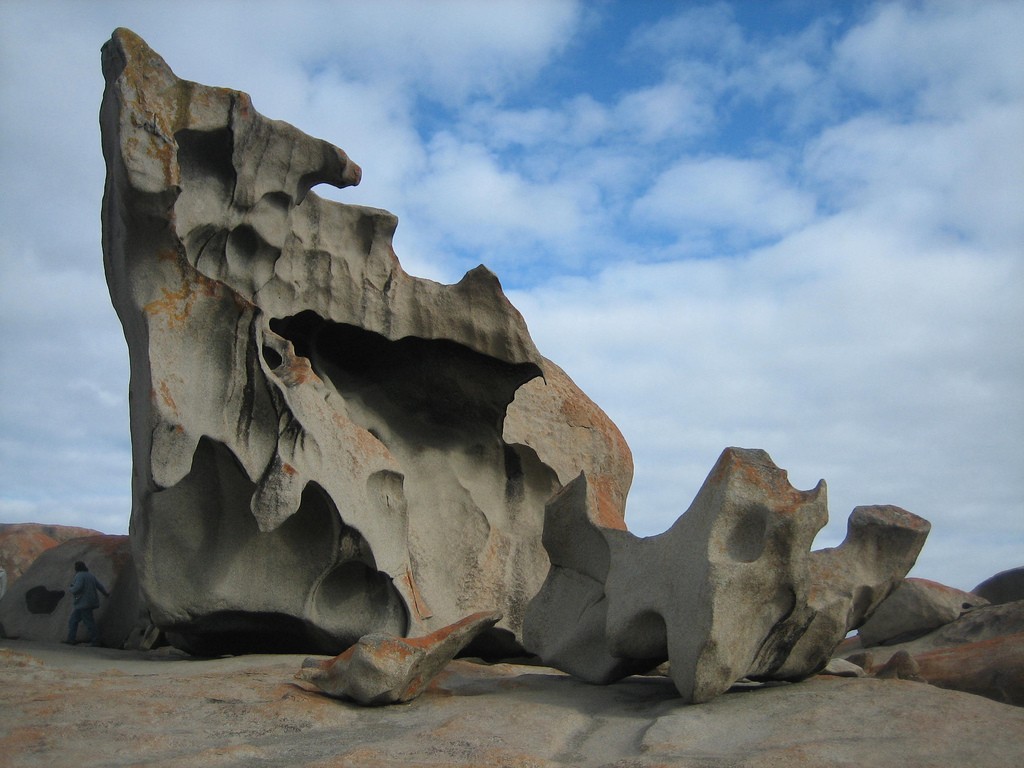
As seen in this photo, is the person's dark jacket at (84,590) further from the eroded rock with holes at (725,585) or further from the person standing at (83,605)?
the eroded rock with holes at (725,585)

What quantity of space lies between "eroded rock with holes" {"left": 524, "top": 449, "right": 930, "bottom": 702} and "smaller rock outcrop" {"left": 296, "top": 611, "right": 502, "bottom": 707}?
97 cm

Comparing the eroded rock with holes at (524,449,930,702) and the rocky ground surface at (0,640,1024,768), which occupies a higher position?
the eroded rock with holes at (524,449,930,702)

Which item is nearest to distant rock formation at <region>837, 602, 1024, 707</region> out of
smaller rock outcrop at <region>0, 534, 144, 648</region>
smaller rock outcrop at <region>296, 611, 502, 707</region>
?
smaller rock outcrop at <region>296, 611, 502, 707</region>

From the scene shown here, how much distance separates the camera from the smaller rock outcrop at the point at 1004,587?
13.1 metres

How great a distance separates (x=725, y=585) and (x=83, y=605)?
20.1ft

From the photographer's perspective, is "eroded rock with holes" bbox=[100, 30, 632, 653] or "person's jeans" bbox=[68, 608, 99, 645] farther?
"person's jeans" bbox=[68, 608, 99, 645]

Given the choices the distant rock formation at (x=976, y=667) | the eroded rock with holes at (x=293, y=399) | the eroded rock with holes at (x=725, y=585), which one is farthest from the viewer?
the eroded rock with holes at (x=293, y=399)

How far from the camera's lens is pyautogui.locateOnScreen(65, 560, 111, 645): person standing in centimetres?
905

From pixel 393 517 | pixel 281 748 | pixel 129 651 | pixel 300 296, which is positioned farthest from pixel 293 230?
pixel 281 748

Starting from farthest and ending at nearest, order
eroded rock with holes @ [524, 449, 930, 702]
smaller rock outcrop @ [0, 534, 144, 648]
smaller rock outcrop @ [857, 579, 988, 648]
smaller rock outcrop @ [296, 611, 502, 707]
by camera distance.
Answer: smaller rock outcrop @ [857, 579, 988, 648] → smaller rock outcrop @ [0, 534, 144, 648] → smaller rock outcrop @ [296, 611, 502, 707] → eroded rock with holes @ [524, 449, 930, 702]

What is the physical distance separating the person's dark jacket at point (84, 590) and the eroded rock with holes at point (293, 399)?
1535 mm

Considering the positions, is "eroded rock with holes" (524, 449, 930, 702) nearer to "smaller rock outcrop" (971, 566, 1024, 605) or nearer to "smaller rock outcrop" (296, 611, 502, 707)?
"smaller rock outcrop" (296, 611, 502, 707)

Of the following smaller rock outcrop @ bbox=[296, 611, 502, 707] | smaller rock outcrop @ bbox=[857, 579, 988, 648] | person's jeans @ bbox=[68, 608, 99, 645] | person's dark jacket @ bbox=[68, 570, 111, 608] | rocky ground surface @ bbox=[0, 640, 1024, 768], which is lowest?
rocky ground surface @ bbox=[0, 640, 1024, 768]

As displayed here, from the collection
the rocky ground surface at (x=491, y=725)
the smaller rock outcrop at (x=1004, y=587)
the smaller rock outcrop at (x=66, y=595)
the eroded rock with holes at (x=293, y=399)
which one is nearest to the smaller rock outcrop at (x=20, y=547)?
the smaller rock outcrop at (x=66, y=595)
